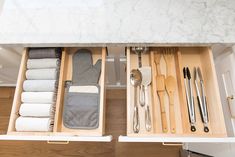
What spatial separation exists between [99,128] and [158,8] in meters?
0.59

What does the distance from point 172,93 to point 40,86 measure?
23.4 inches

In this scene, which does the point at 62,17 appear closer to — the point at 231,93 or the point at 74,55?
the point at 74,55

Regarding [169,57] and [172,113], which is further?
[169,57]

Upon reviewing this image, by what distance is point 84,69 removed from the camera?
85cm

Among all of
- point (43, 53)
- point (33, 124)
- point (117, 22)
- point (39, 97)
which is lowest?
point (33, 124)

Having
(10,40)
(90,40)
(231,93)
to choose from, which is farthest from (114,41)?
(231,93)

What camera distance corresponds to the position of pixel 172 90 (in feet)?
2.67

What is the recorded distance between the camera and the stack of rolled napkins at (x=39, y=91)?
738 mm

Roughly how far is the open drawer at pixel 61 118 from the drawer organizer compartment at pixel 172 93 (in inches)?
4.6

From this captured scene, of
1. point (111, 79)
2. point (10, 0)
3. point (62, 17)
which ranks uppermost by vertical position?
point (10, 0)

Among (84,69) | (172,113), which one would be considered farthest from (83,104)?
(172,113)

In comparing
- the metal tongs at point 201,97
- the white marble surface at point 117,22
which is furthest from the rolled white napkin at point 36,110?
the metal tongs at point 201,97

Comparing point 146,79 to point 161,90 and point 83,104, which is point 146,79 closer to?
point 161,90

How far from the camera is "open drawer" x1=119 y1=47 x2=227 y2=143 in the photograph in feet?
2.18
